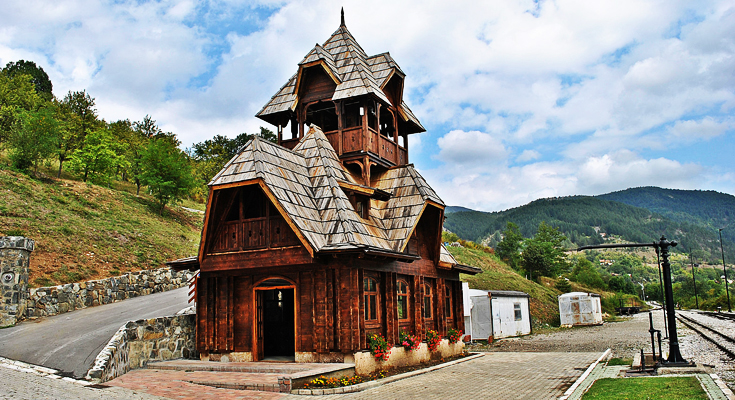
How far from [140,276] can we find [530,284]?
39.5m

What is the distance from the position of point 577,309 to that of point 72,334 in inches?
1532

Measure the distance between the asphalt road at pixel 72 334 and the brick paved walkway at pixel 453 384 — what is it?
134 centimetres

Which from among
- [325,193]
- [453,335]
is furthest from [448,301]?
[325,193]

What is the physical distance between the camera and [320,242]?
14477mm

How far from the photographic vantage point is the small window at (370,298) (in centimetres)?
1558

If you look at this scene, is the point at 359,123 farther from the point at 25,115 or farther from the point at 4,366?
the point at 25,115

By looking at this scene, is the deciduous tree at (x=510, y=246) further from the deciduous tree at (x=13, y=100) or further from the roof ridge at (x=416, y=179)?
the roof ridge at (x=416, y=179)

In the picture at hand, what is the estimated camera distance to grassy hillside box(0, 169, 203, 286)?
2388cm

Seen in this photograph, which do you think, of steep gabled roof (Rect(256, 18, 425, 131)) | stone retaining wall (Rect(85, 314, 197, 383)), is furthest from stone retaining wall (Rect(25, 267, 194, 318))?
steep gabled roof (Rect(256, 18, 425, 131))

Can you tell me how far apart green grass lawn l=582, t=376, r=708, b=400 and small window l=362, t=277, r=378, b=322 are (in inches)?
241

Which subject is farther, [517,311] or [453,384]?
[517,311]

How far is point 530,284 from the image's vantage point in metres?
53.8

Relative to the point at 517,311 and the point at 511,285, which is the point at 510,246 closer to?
the point at 511,285

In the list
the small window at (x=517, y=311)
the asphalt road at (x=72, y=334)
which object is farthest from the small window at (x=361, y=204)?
the small window at (x=517, y=311)
